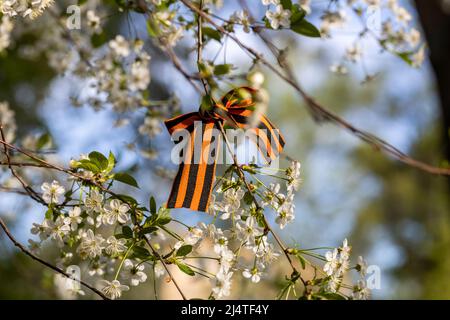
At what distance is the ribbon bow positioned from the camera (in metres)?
0.78

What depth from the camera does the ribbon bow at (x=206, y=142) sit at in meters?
0.78

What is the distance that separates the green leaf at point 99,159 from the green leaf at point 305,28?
378 millimetres

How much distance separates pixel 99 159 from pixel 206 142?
155 millimetres

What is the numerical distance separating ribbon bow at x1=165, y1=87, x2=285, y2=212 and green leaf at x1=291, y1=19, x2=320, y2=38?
6.8 inches

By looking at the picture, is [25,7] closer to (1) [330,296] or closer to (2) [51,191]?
(2) [51,191]

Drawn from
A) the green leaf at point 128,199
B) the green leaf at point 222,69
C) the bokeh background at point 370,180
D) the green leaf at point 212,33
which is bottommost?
the green leaf at point 128,199

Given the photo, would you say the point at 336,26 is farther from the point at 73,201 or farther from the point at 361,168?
the point at 361,168

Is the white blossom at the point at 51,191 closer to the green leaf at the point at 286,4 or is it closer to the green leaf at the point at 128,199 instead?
the green leaf at the point at 128,199

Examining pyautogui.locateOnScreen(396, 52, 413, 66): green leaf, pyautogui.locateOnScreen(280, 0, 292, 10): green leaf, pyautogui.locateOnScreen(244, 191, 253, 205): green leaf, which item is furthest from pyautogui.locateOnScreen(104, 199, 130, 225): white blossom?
pyautogui.locateOnScreen(396, 52, 413, 66): green leaf

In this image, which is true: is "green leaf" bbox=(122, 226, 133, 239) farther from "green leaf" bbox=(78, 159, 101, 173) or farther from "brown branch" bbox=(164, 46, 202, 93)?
"brown branch" bbox=(164, 46, 202, 93)

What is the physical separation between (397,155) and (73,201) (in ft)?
1.66

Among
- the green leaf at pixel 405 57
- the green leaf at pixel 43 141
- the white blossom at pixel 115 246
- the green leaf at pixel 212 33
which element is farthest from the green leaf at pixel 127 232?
the green leaf at pixel 405 57
